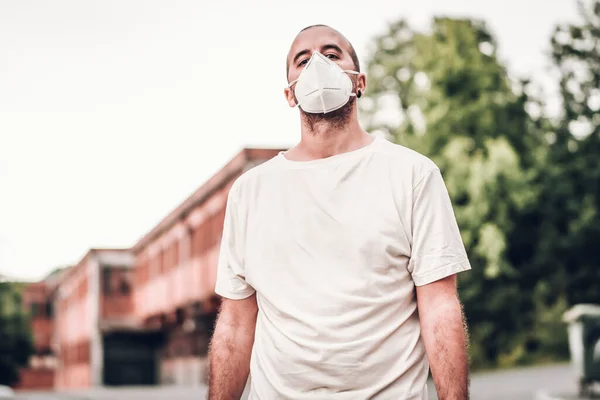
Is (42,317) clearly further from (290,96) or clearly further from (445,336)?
(445,336)

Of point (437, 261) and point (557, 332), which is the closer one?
point (437, 261)

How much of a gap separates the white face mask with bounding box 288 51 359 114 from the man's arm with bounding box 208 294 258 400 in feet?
1.79

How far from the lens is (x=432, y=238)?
8.05 feet

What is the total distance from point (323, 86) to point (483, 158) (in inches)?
1277

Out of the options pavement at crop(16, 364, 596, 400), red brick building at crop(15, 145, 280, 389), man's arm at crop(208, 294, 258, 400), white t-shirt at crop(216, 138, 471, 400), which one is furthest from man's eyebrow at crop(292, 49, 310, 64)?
red brick building at crop(15, 145, 280, 389)

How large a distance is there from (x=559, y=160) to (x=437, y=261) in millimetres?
36947

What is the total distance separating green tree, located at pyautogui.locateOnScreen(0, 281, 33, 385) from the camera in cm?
5066

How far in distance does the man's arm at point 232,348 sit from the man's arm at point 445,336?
500 millimetres

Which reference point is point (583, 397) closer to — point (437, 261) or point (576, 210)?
point (437, 261)

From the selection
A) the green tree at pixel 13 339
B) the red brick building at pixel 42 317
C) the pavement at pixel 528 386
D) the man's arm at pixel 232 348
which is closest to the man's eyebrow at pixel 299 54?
the man's arm at pixel 232 348

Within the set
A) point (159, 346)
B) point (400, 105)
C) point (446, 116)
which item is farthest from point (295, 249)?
point (159, 346)

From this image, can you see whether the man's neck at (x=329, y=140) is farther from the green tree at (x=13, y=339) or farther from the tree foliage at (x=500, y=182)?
the green tree at (x=13, y=339)

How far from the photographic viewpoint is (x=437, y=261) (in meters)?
2.44

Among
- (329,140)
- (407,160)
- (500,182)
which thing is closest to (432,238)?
(407,160)
